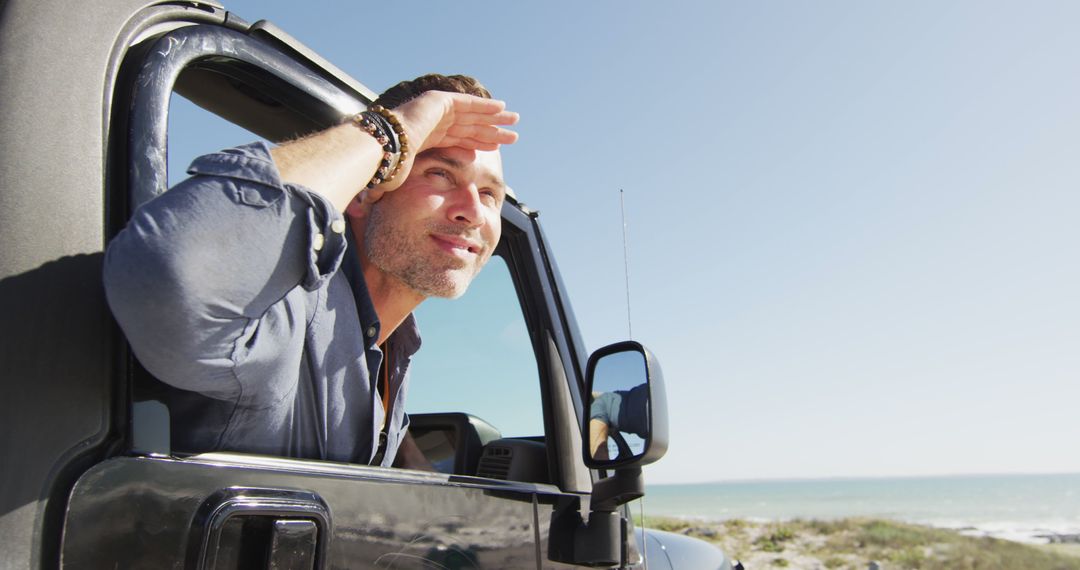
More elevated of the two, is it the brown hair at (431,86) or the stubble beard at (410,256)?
the brown hair at (431,86)

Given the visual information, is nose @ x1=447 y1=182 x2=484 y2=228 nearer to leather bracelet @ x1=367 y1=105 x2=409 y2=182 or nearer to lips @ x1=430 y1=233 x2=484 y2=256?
lips @ x1=430 y1=233 x2=484 y2=256

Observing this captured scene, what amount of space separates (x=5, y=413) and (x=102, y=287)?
0.19 metres

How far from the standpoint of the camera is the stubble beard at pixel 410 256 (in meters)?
1.85

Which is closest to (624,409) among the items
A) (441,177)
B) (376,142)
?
(441,177)

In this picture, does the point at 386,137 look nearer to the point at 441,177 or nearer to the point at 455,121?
the point at 455,121

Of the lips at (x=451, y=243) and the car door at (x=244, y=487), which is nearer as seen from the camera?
the car door at (x=244, y=487)

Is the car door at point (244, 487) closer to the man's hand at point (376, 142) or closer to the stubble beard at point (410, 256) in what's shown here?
the man's hand at point (376, 142)

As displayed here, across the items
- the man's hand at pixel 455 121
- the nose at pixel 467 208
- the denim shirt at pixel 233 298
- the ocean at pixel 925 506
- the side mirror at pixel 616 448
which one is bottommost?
the ocean at pixel 925 506

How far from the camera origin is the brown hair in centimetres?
211

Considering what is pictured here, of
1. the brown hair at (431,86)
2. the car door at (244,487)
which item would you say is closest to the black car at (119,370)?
the car door at (244,487)

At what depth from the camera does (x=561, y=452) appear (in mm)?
2127

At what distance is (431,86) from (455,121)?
1.71 ft

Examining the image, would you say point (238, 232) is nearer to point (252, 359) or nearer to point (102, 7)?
point (252, 359)

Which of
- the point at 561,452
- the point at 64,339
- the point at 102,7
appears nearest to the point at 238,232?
the point at 64,339
